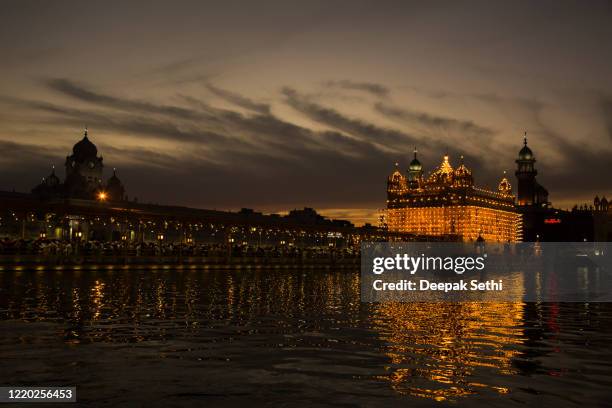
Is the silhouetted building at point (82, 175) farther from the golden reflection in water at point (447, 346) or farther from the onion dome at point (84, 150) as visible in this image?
the golden reflection in water at point (447, 346)

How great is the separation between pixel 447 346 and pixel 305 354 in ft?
13.2

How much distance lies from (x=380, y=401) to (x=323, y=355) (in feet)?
16.3

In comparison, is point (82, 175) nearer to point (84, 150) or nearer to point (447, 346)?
point (84, 150)

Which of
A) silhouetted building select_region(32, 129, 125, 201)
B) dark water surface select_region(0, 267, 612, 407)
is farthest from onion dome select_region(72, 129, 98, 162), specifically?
dark water surface select_region(0, 267, 612, 407)

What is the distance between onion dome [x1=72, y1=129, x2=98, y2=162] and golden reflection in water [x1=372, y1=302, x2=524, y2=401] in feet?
565

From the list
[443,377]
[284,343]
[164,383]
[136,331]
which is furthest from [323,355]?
[136,331]

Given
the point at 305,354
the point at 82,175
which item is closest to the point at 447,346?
the point at 305,354

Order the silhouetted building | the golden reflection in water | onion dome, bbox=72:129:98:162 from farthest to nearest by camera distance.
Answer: onion dome, bbox=72:129:98:162, the silhouetted building, the golden reflection in water

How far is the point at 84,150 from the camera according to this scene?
19300 cm

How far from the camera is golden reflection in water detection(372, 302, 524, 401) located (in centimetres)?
1388

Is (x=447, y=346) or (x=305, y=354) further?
(x=447, y=346)

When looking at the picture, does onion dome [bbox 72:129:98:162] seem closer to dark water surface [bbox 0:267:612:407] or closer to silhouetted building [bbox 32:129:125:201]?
silhouetted building [bbox 32:129:125:201]

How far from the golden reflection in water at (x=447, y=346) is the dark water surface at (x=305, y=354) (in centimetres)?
4

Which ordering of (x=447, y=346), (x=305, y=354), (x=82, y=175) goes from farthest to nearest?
(x=82, y=175), (x=447, y=346), (x=305, y=354)
